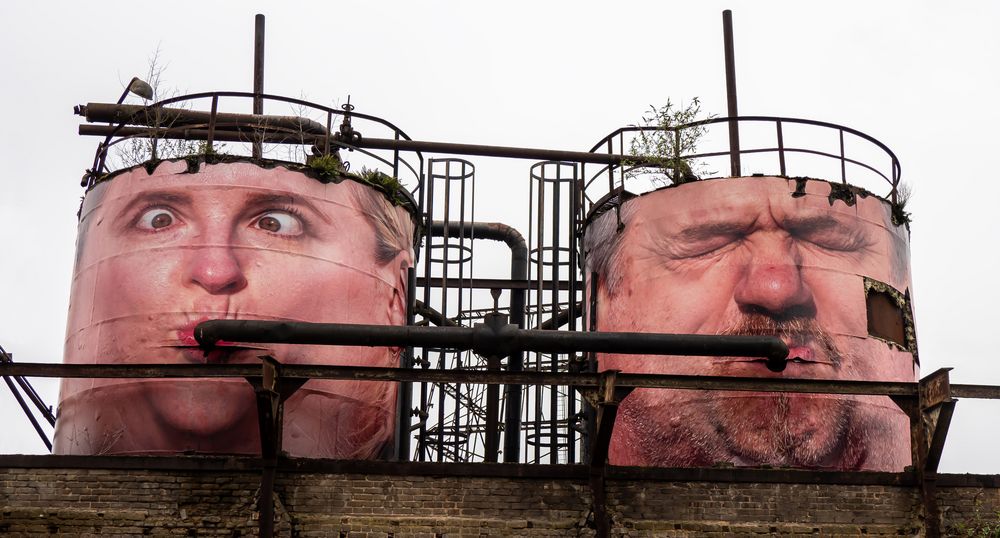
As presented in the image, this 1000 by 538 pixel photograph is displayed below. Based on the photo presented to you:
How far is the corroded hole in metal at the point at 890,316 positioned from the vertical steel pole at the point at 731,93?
8.73 ft

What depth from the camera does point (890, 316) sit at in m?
17.7

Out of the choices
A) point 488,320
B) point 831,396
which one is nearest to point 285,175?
point 488,320

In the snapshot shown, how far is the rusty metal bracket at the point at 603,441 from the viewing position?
13547 mm

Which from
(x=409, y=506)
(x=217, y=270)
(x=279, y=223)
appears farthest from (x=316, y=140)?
(x=409, y=506)

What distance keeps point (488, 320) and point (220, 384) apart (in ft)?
11.9

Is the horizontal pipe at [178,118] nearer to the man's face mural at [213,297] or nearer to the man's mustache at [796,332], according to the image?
the man's face mural at [213,297]

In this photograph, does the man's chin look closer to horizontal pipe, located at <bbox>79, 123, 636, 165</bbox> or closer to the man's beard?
the man's beard

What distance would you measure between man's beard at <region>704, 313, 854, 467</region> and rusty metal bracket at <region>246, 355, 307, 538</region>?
621 centimetres

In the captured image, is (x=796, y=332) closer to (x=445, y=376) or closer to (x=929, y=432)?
(x=929, y=432)

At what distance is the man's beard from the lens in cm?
1630

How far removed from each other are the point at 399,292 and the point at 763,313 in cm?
539

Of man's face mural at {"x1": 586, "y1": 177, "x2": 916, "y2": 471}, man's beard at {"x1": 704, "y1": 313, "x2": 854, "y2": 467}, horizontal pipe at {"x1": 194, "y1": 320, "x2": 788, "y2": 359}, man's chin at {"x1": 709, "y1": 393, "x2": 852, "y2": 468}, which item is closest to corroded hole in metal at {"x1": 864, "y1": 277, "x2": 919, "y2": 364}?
man's face mural at {"x1": 586, "y1": 177, "x2": 916, "y2": 471}

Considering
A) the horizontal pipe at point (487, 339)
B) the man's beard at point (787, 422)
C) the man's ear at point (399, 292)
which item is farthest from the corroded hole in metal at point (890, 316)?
the man's ear at point (399, 292)

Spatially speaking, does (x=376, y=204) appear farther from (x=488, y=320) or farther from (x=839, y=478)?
(x=839, y=478)
